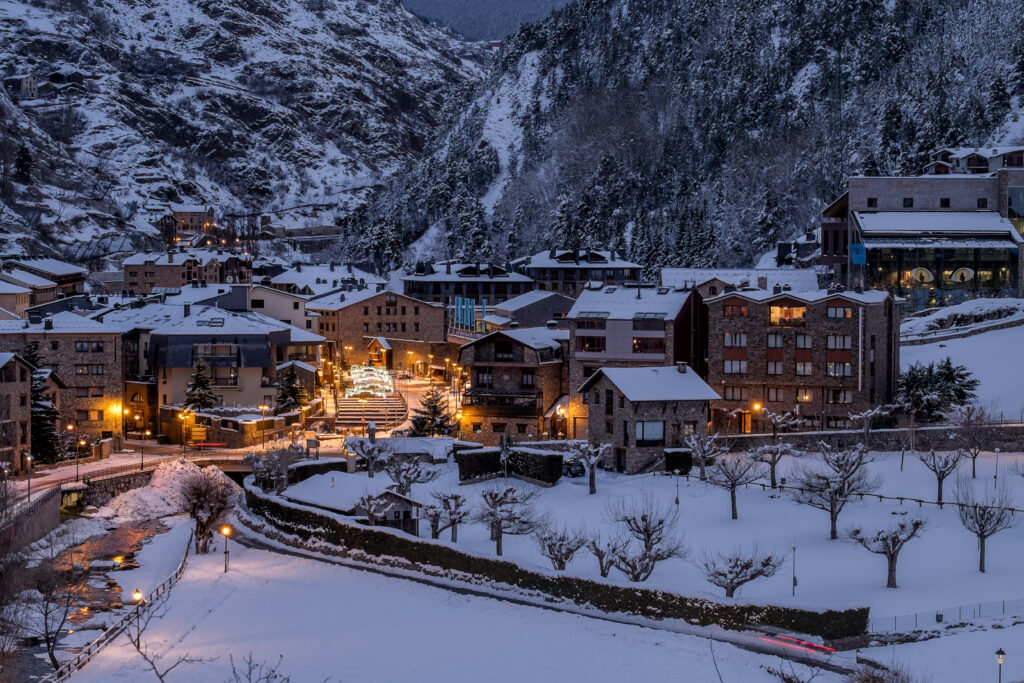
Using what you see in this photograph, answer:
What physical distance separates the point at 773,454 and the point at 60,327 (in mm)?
42370

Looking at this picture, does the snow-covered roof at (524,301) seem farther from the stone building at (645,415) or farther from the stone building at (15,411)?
the stone building at (15,411)

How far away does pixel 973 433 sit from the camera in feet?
154

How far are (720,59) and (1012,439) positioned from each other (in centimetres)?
12483

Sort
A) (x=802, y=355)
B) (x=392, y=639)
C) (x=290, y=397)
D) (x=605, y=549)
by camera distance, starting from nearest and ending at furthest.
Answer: (x=392, y=639)
(x=605, y=549)
(x=802, y=355)
(x=290, y=397)

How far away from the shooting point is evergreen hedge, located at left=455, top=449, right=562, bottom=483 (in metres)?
49.5

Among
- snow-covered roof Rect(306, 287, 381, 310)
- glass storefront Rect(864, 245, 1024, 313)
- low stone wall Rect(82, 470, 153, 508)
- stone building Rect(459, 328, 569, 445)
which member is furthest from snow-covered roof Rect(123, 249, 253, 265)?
glass storefront Rect(864, 245, 1024, 313)

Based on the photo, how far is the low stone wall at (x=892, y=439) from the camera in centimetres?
4828

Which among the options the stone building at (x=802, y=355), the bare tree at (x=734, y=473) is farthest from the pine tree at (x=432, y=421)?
the bare tree at (x=734, y=473)

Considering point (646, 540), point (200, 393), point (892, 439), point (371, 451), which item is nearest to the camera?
point (646, 540)

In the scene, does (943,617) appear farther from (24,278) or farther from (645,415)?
(24,278)

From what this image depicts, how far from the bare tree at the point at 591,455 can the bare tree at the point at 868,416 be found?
33.7ft

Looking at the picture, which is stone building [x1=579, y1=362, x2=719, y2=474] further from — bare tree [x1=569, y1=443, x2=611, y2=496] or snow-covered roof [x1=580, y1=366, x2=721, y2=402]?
bare tree [x1=569, y1=443, x2=611, y2=496]

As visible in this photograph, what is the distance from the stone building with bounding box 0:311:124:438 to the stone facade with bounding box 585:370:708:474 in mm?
31017

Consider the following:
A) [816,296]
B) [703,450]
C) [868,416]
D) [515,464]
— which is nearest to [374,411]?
[515,464]
